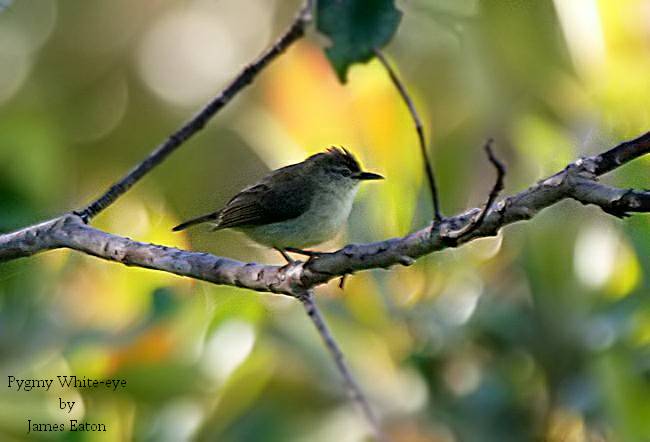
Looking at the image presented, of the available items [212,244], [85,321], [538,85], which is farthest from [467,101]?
[85,321]

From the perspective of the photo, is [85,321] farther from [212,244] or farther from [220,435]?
[212,244]

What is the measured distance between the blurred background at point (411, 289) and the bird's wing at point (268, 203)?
0.13 meters

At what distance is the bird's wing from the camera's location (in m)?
3.89

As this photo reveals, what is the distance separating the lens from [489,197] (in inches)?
79.9

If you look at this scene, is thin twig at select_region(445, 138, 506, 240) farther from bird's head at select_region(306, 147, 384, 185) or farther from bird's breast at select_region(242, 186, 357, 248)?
bird's head at select_region(306, 147, 384, 185)

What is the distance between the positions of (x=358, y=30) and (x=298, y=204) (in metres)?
1.40

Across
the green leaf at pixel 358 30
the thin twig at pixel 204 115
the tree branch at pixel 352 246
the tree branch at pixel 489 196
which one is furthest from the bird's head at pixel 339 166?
the tree branch at pixel 489 196

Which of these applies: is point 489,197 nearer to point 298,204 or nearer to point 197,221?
point 298,204

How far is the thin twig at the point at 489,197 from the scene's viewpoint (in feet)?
6.46

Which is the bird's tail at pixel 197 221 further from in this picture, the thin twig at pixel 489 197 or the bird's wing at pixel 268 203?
the thin twig at pixel 489 197

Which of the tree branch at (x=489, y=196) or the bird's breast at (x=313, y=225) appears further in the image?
the bird's breast at (x=313, y=225)

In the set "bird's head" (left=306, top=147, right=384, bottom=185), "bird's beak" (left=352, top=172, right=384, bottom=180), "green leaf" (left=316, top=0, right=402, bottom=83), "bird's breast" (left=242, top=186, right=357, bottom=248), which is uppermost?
"bird's head" (left=306, top=147, right=384, bottom=185)

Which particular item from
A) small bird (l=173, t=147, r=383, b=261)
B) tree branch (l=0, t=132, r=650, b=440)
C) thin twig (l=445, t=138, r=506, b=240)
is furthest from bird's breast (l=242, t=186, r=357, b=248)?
thin twig (l=445, t=138, r=506, b=240)

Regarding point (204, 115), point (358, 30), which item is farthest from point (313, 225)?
point (358, 30)
